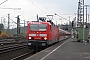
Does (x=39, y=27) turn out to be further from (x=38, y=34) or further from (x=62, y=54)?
(x=62, y=54)

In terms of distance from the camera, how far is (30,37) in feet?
77.9

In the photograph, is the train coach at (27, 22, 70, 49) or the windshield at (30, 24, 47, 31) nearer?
the train coach at (27, 22, 70, 49)

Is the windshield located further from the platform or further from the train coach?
the platform

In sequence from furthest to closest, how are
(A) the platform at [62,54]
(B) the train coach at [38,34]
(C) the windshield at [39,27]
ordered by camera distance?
(C) the windshield at [39,27]
(B) the train coach at [38,34]
(A) the platform at [62,54]

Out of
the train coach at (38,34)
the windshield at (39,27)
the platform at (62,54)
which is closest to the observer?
the platform at (62,54)

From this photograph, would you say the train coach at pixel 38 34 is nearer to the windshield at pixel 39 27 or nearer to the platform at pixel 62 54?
the windshield at pixel 39 27

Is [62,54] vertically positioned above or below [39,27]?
below

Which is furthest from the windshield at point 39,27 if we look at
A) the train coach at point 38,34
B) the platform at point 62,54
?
the platform at point 62,54

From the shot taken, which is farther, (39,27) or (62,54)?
(39,27)

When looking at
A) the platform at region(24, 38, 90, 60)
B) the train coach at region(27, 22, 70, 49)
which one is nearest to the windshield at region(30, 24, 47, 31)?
the train coach at region(27, 22, 70, 49)

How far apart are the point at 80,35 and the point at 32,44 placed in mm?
20388

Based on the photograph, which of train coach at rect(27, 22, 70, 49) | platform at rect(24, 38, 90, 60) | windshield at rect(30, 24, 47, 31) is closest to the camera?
platform at rect(24, 38, 90, 60)

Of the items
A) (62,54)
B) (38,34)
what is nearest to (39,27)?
(38,34)

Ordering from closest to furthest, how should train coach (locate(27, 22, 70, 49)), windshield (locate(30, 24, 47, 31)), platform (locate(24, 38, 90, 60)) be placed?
platform (locate(24, 38, 90, 60)), train coach (locate(27, 22, 70, 49)), windshield (locate(30, 24, 47, 31))
